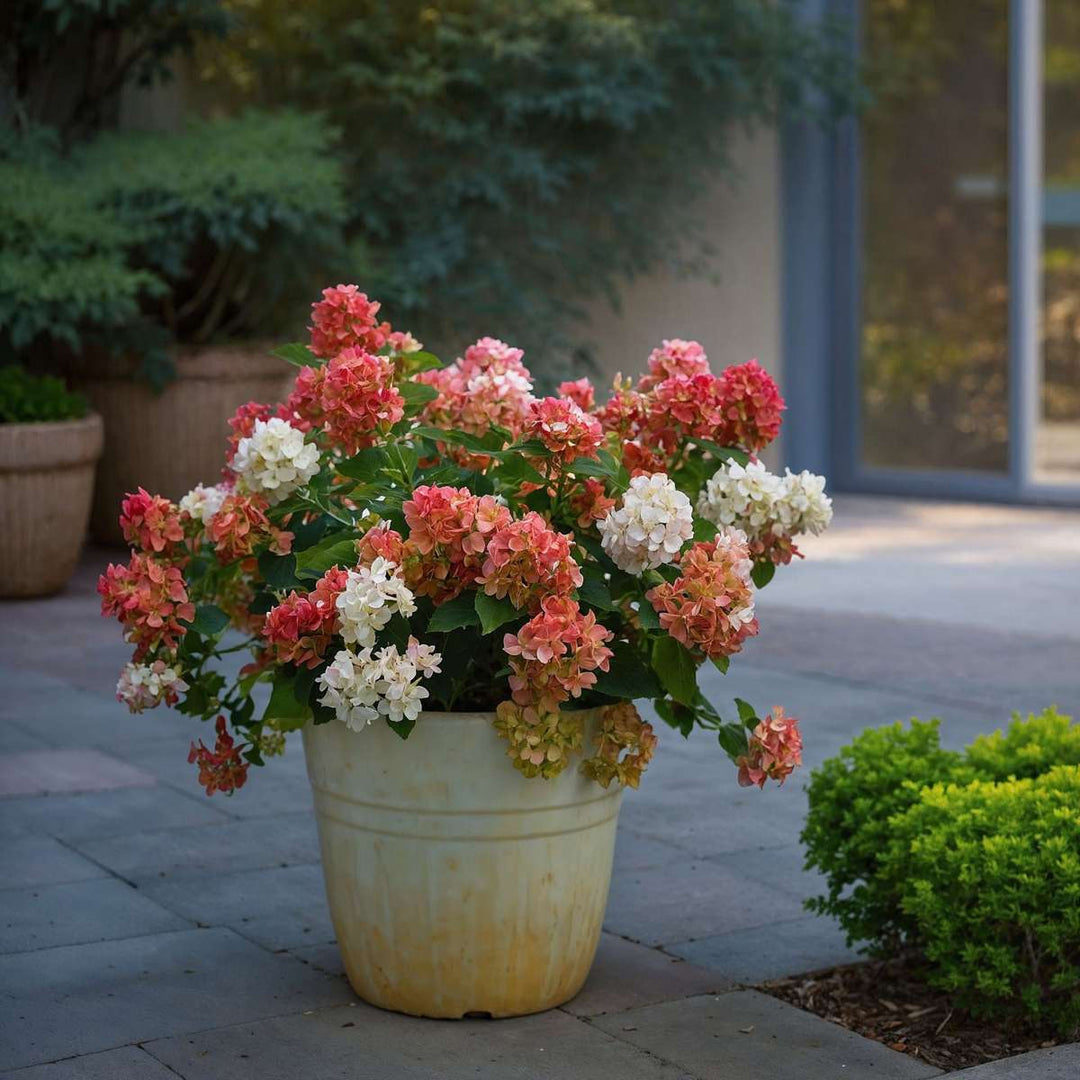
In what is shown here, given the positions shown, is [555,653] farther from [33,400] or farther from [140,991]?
[33,400]

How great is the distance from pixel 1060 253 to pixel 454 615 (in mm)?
7712

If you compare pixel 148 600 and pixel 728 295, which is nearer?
pixel 148 600

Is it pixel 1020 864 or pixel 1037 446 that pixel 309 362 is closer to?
pixel 1020 864

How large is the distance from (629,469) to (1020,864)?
923 millimetres

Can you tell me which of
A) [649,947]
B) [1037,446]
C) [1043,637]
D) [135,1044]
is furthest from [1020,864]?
[1037,446]

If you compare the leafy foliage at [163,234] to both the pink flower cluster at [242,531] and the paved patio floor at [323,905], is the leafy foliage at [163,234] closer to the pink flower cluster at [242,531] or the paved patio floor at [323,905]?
the paved patio floor at [323,905]

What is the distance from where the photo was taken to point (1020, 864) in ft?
9.37

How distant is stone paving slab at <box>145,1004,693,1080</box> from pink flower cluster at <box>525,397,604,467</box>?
921 millimetres

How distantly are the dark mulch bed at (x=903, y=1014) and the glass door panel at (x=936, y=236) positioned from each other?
726cm

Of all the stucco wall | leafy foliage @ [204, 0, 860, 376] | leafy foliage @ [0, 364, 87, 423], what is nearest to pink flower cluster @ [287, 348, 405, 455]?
leafy foliage @ [0, 364, 87, 423]

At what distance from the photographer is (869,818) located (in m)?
3.17

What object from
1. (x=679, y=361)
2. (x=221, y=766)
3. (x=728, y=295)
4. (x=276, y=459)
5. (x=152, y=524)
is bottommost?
(x=221, y=766)

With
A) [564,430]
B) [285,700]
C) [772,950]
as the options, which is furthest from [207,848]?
[564,430]

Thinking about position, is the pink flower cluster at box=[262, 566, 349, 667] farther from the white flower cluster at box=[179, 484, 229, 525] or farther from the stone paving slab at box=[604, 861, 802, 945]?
the stone paving slab at box=[604, 861, 802, 945]
